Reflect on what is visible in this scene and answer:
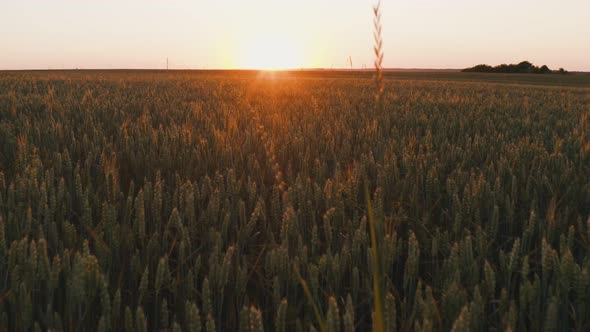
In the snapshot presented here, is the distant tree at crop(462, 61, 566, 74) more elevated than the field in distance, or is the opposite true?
the distant tree at crop(462, 61, 566, 74)

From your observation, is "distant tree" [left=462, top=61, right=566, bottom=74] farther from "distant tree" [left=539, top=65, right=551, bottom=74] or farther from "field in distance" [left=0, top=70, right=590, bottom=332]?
"field in distance" [left=0, top=70, right=590, bottom=332]

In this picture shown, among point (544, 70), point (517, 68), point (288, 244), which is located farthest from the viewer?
point (517, 68)

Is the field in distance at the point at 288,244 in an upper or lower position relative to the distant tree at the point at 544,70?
lower

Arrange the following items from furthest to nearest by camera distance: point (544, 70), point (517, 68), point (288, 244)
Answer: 1. point (517, 68)
2. point (544, 70)
3. point (288, 244)

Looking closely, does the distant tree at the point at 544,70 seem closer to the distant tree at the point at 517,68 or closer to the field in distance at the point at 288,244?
the distant tree at the point at 517,68

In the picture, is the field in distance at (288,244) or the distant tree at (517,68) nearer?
the field in distance at (288,244)

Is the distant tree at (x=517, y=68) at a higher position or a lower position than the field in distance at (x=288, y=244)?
higher

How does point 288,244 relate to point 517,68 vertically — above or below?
below

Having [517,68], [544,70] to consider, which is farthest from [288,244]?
[517,68]

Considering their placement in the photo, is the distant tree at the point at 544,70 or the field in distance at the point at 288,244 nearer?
the field in distance at the point at 288,244

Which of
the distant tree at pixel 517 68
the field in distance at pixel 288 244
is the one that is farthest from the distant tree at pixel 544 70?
the field in distance at pixel 288 244

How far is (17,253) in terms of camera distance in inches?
46.0

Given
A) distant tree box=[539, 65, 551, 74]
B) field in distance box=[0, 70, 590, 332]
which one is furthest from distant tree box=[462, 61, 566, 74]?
field in distance box=[0, 70, 590, 332]

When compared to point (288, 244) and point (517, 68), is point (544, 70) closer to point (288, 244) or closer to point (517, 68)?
point (517, 68)
